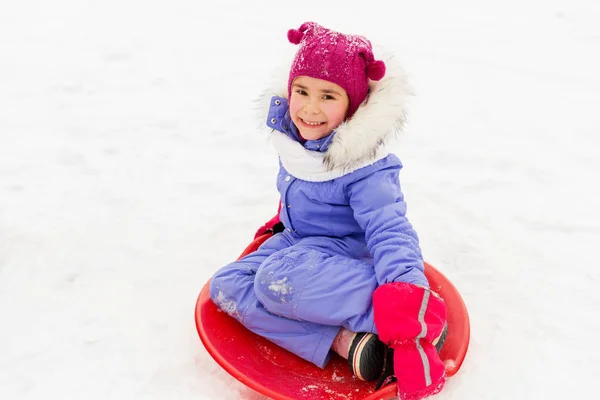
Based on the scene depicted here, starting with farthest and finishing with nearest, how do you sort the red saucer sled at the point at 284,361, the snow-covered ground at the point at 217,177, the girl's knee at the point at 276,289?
the snow-covered ground at the point at 217,177 < the girl's knee at the point at 276,289 < the red saucer sled at the point at 284,361

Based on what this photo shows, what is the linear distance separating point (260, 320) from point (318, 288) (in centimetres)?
25

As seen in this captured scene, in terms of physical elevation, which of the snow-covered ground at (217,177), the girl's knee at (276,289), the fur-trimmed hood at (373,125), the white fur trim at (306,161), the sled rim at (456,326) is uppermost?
the fur-trimmed hood at (373,125)

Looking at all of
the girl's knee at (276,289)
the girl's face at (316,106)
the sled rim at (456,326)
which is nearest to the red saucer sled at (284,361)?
the sled rim at (456,326)

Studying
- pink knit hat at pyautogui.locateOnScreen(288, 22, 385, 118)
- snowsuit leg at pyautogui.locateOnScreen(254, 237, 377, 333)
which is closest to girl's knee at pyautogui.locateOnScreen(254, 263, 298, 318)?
snowsuit leg at pyautogui.locateOnScreen(254, 237, 377, 333)

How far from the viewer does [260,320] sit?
220 cm

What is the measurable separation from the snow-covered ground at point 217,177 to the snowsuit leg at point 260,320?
18 cm

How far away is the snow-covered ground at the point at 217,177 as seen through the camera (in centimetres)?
224

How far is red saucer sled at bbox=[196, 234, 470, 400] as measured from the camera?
79.0 inches

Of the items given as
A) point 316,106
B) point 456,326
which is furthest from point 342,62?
point 456,326

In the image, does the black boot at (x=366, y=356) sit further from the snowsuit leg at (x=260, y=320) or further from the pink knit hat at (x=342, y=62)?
the pink knit hat at (x=342, y=62)

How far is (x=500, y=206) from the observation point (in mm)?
3154

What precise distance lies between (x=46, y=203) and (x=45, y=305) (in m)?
0.76

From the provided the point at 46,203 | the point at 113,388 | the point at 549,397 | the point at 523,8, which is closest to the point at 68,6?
the point at 46,203

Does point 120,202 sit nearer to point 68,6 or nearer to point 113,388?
point 113,388
